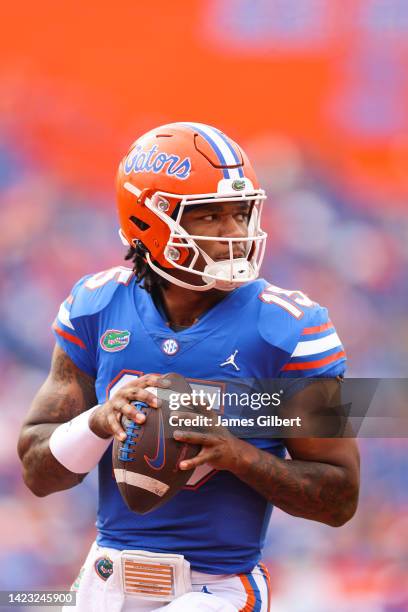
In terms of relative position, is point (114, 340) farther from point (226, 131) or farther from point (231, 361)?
point (226, 131)

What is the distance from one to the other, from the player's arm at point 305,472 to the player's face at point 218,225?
0.37m

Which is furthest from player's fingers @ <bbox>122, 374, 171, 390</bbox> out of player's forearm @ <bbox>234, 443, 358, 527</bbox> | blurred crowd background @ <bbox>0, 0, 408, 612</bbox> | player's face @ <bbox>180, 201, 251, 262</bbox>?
blurred crowd background @ <bbox>0, 0, 408, 612</bbox>

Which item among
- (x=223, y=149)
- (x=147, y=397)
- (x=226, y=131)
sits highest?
(x=223, y=149)

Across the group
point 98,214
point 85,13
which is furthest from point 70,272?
point 85,13

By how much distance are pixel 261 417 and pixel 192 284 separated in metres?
0.36

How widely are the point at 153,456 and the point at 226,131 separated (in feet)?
7.54

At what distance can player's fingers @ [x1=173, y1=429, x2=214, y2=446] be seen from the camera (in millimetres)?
1962

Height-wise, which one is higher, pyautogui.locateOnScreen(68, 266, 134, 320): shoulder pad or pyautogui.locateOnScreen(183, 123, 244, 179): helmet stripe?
pyautogui.locateOnScreen(183, 123, 244, 179): helmet stripe

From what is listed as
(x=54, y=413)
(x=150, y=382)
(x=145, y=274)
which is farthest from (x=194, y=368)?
(x=54, y=413)

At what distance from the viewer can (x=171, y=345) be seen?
2227 millimetres

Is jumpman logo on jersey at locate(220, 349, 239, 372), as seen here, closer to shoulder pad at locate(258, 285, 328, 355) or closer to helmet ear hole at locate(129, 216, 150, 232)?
shoulder pad at locate(258, 285, 328, 355)

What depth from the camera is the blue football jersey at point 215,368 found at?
2160 millimetres

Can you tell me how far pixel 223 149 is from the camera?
2307mm

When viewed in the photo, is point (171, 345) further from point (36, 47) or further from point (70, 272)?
point (36, 47)
